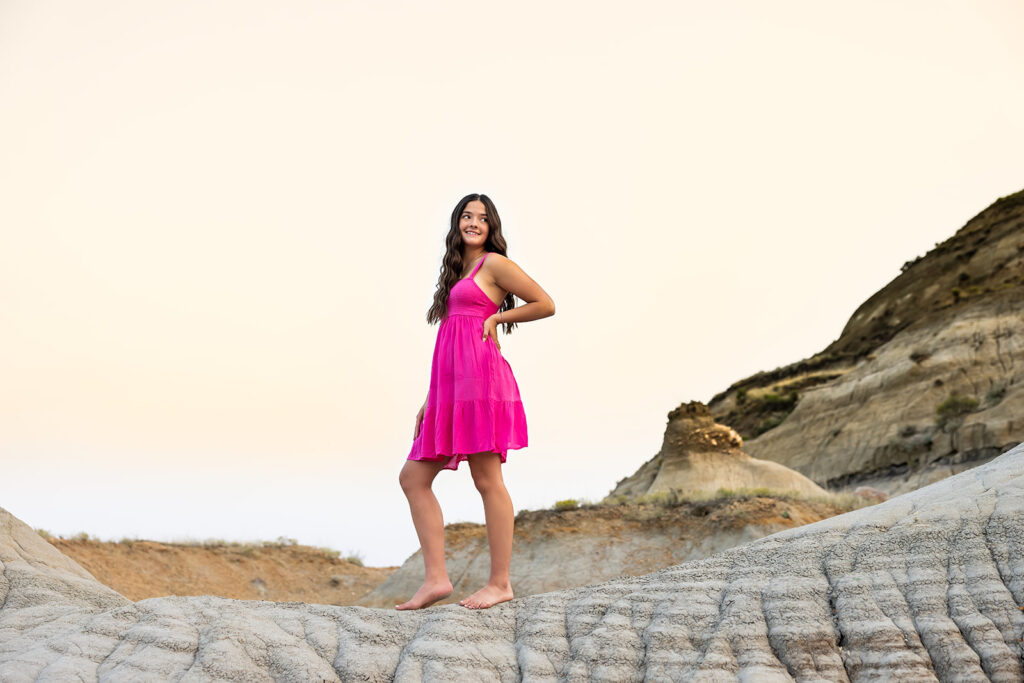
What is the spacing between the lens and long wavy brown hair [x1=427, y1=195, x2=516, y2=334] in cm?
589

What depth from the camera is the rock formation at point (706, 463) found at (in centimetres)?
2056

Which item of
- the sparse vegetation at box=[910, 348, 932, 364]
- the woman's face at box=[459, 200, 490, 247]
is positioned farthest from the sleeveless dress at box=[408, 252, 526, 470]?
the sparse vegetation at box=[910, 348, 932, 364]

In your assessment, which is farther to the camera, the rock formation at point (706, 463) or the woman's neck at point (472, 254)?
the rock formation at point (706, 463)

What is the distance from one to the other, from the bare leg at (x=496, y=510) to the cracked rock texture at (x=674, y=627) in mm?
213

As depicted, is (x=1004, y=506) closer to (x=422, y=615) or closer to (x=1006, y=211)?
(x=422, y=615)

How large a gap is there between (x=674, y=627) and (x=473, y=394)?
5.66 feet

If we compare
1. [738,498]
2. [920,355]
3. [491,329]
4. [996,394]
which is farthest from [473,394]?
[920,355]

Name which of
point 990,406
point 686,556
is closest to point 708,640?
point 686,556

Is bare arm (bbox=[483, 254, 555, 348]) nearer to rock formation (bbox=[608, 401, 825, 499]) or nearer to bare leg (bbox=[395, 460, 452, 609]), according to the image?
bare leg (bbox=[395, 460, 452, 609])

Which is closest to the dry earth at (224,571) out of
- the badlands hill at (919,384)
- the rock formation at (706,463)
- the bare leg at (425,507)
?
the rock formation at (706,463)

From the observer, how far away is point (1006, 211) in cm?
3934

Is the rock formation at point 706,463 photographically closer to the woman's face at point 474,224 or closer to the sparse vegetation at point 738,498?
the sparse vegetation at point 738,498

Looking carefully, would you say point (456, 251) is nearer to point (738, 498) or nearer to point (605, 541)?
point (605, 541)

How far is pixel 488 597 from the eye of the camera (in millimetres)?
5227
